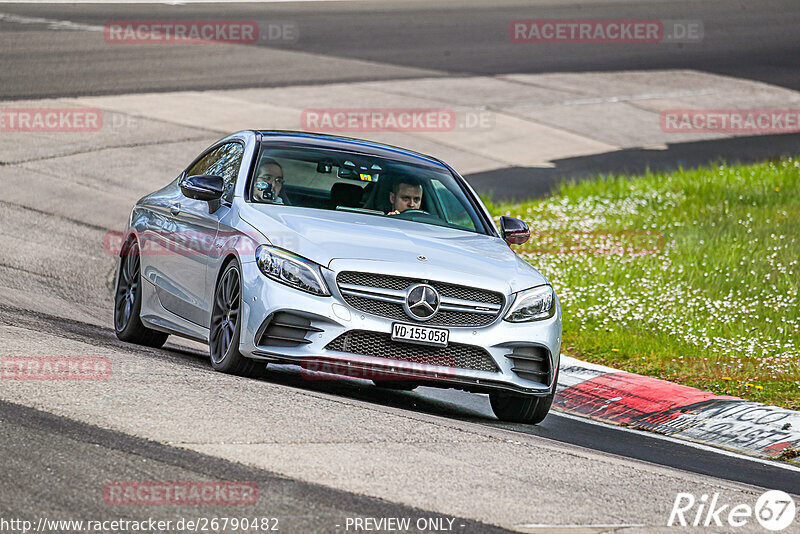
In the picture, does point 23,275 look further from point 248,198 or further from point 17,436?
point 17,436

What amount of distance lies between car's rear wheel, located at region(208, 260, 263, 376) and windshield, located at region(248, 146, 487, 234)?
32.5 inches

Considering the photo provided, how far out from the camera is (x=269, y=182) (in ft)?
29.7

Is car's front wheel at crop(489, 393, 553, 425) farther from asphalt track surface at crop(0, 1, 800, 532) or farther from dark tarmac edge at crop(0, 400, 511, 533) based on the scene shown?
dark tarmac edge at crop(0, 400, 511, 533)

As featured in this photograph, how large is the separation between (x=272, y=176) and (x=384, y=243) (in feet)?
4.14

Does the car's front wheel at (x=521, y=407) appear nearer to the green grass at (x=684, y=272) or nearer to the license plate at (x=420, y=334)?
the license plate at (x=420, y=334)

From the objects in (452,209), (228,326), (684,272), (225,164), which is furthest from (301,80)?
(228,326)

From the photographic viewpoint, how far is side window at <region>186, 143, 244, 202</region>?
364 inches

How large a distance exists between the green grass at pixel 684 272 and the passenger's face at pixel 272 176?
3579 millimetres

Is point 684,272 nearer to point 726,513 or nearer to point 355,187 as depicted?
point 355,187

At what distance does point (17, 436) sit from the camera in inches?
240

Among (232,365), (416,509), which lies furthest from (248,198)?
(416,509)

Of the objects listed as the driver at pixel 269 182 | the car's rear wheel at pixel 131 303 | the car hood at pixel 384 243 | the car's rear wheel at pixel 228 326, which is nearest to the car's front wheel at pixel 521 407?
the car hood at pixel 384 243

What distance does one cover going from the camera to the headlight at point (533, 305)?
27.1ft

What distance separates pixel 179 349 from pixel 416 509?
5.44 m
